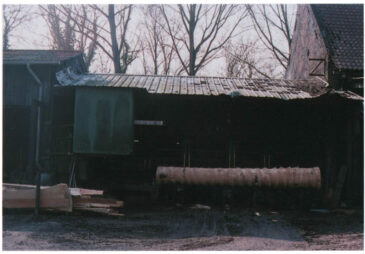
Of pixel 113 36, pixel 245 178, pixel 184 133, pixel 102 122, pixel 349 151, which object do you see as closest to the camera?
pixel 245 178

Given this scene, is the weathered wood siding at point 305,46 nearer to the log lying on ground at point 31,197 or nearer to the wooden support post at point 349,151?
the wooden support post at point 349,151

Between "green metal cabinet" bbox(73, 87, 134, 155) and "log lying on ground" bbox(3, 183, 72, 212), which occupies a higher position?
"green metal cabinet" bbox(73, 87, 134, 155)

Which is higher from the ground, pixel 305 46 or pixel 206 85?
pixel 305 46

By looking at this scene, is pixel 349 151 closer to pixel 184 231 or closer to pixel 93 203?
pixel 184 231

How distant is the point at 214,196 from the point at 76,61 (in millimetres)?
7365

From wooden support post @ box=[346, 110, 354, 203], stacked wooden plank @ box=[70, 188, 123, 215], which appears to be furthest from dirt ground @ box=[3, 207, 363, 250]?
wooden support post @ box=[346, 110, 354, 203]

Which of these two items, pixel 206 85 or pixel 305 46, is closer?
pixel 206 85

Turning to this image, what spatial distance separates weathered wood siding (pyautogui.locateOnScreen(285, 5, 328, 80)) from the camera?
14336 mm

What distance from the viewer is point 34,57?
481 inches

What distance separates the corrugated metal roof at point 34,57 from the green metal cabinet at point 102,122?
6.43 ft

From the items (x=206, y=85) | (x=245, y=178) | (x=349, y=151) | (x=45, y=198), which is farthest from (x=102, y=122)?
(x=349, y=151)

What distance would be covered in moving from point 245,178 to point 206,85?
346 centimetres

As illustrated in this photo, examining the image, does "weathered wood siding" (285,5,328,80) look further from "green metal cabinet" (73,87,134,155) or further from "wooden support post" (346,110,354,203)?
"green metal cabinet" (73,87,134,155)

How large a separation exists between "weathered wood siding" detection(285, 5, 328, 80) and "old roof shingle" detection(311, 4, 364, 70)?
1.08ft
